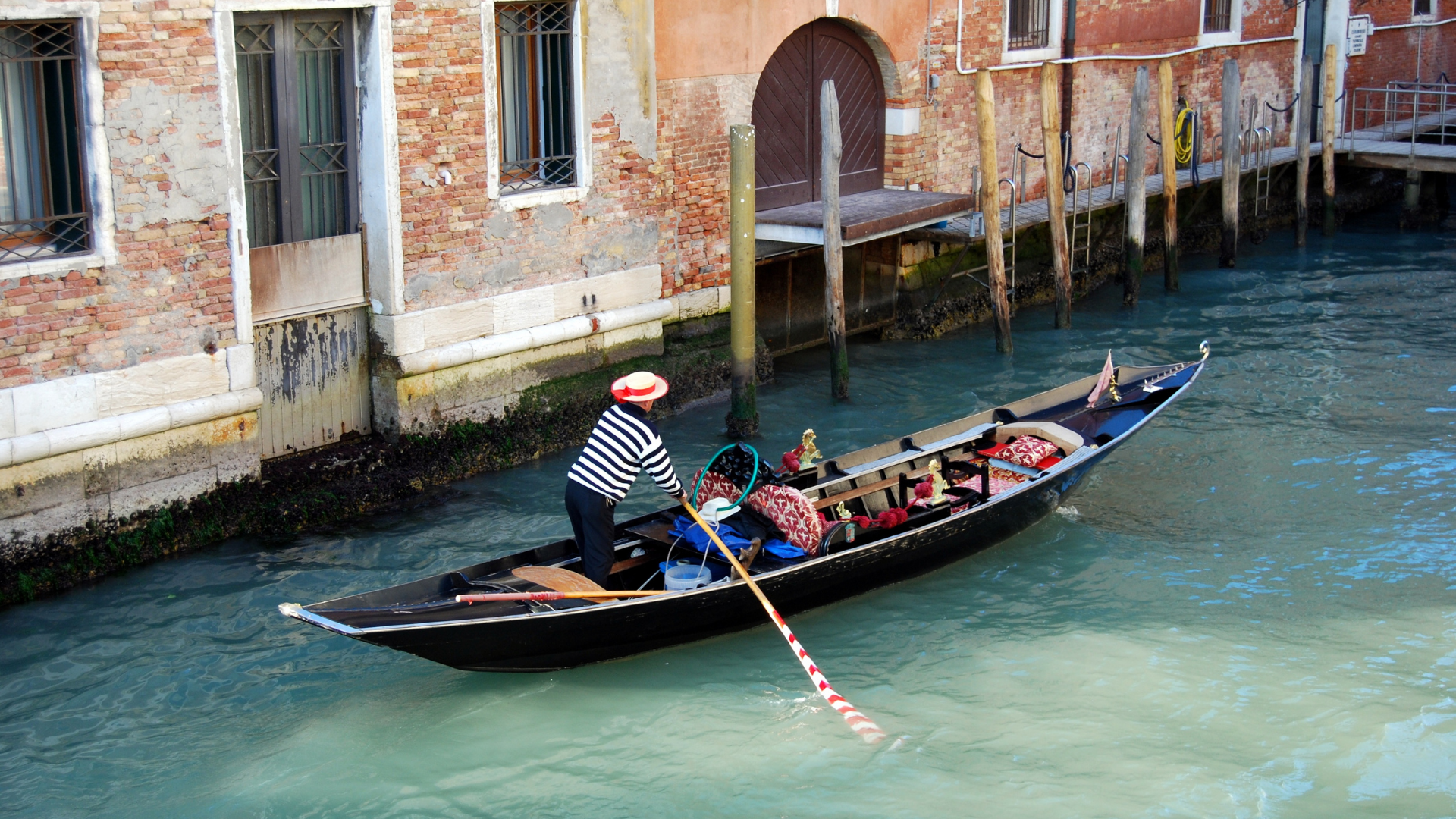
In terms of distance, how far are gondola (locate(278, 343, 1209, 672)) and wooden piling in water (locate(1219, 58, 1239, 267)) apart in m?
5.02

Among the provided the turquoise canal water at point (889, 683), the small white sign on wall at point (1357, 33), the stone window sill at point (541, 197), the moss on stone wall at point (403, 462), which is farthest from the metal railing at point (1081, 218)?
the stone window sill at point (541, 197)

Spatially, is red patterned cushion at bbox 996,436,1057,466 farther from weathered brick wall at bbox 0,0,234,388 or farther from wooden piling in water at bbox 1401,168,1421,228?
wooden piling in water at bbox 1401,168,1421,228

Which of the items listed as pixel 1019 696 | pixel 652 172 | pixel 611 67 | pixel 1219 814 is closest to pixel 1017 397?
pixel 652 172

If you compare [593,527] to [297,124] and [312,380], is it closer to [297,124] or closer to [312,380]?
[312,380]

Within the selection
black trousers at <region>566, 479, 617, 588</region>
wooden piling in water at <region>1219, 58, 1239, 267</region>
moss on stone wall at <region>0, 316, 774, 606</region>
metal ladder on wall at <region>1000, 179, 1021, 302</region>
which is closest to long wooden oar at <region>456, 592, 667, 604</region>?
black trousers at <region>566, 479, 617, 588</region>

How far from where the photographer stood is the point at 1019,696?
509cm

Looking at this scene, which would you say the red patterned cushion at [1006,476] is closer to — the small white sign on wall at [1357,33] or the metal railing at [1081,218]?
the metal railing at [1081,218]

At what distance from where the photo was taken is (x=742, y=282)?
311 inches

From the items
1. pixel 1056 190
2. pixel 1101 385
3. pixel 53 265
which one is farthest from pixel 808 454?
pixel 1056 190

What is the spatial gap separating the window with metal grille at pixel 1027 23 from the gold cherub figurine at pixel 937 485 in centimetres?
577

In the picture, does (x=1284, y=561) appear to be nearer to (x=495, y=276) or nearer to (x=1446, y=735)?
(x=1446, y=735)

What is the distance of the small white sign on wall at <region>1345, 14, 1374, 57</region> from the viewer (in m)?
14.1

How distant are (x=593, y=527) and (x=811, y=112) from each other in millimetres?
5186

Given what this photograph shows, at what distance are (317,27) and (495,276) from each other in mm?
1524
